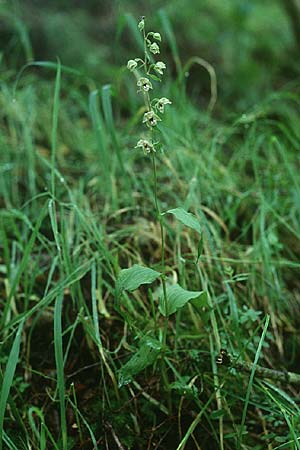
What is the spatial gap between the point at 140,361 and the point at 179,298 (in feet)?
0.44

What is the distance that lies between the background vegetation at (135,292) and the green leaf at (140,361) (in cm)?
1

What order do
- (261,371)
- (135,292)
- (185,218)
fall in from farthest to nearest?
(135,292) < (261,371) < (185,218)

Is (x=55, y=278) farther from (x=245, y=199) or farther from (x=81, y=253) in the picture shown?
(x=245, y=199)

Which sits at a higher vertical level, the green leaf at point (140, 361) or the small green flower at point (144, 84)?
the small green flower at point (144, 84)

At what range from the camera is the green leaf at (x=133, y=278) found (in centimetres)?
88

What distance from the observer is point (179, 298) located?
92 cm

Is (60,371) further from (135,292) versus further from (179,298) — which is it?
(135,292)

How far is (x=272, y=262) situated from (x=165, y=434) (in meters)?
0.49

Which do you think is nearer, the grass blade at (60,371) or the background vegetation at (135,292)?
the grass blade at (60,371)

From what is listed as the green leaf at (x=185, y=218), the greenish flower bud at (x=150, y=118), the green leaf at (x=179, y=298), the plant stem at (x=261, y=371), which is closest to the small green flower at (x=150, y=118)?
the greenish flower bud at (x=150, y=118)

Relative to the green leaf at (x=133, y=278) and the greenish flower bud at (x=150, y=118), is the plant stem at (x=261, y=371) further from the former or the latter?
the greenish flower bud at (x=150, y=118)

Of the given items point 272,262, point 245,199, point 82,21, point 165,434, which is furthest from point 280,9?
point 165,434

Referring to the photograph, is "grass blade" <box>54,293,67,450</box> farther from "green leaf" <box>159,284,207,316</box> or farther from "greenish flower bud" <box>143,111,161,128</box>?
"greenish flower bud" <box>143,111,161,128</box>

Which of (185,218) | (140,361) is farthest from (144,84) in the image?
(140,361)
